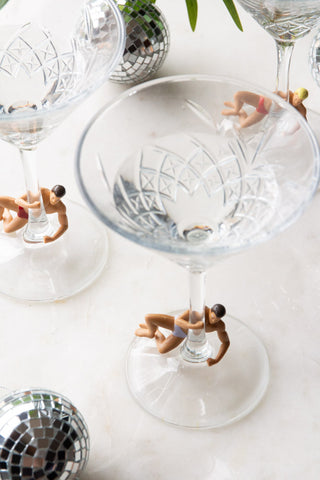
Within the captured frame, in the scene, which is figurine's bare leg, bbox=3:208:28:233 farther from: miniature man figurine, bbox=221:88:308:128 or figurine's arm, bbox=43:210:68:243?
miniature man figurine, bbox=221:88:308:128

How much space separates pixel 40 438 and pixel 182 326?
7.9 inches

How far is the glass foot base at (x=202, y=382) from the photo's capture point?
2.67ft

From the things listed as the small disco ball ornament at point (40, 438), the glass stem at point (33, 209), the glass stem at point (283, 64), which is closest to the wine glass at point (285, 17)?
the glass stem at point (283, 64)

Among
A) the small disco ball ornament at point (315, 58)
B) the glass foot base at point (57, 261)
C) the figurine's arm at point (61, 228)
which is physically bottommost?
the glass foot base at point (57, 261)

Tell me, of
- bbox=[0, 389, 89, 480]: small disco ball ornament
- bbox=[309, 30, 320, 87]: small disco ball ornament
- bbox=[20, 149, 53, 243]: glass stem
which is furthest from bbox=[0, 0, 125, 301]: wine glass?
bbox=[309, 30, 320, 87]: small disco ball ornament

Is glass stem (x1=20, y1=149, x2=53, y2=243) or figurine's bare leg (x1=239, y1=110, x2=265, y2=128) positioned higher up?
figurine's bare leg (x1=239, y1=110, x2=265, y2=128)

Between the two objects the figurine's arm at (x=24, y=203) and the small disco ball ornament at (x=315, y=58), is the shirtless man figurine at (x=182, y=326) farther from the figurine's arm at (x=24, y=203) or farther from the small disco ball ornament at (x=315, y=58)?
the small disco ball ornament at (x=315, y=58)

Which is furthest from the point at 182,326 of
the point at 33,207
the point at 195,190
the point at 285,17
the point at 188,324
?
the point at 285,17

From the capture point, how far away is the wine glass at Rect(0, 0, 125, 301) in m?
0.81

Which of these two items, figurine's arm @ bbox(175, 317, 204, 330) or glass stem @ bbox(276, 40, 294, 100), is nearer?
figurine's arm @ bbox(175, 317, 204, 330)

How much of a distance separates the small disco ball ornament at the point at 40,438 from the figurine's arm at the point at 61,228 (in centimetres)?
27

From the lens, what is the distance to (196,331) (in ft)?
2.76

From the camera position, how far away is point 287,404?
2.68ft

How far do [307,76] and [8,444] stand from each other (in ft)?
2.38
